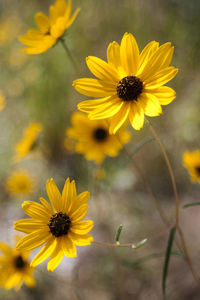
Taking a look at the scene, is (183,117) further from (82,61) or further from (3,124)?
(3,124)

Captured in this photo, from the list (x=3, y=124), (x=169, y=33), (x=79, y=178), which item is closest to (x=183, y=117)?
(x=169, y=33)

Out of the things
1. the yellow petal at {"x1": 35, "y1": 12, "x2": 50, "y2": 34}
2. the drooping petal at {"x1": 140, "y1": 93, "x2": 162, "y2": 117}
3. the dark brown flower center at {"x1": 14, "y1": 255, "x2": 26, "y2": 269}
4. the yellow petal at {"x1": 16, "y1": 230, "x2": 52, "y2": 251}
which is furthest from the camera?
the dark brown flower center at {"x1": 14, "y1": 255, "x2": 26, "y2": 269}

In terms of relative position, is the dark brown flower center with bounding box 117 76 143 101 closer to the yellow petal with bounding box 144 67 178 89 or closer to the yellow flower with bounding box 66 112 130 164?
the yellow petal with bounding box 144 67 178 89

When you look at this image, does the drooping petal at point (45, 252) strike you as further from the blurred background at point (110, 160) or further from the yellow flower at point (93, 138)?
the yellow flower at point (93, 138)

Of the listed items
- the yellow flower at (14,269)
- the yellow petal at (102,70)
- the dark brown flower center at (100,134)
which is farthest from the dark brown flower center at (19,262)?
the yellow petal at (102,70)

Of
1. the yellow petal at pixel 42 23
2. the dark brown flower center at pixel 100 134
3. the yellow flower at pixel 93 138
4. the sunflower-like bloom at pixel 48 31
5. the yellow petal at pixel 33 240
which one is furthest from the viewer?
the dark brown flower center at pixel 100 134

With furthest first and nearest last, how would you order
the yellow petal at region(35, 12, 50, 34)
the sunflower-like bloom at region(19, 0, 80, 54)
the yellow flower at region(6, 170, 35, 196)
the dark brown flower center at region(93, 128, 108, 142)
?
the yellow flower at region(6, 170, 35, 196) → the dark brown flower center at region(93, 128, 108, 142) → the yellow petal at region(35, 12, 50, 34) → the sunflower-like bloom at region(19, 0, 80, 54)

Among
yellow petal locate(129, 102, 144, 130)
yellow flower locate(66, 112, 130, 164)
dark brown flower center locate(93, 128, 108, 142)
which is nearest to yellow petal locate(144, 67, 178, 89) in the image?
yellow petal locate(129, 102, 144, 130)
